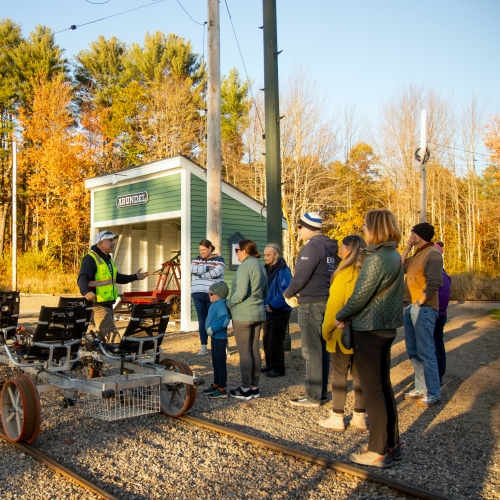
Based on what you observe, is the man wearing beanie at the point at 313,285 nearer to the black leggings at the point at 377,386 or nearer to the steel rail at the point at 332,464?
the steel rail at the point at 332,464

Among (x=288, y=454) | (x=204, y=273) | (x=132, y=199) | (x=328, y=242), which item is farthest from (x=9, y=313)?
(x=132, y=199)

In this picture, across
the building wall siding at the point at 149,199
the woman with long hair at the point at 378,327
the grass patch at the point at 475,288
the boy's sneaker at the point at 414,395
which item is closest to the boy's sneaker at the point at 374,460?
the woman with long hair at the point at 378,327

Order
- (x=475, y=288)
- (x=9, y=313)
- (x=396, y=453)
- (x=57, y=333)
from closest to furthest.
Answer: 1. (x=396, y=453)
2. (x=57, y=333)
3. (x=9, y=313)
4. (x=475, y=288)

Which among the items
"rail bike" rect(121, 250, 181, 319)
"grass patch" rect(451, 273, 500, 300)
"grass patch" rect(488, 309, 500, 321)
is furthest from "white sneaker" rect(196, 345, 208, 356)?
"grass patch" rect(451, 273, 500, 300)

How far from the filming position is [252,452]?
191 inches

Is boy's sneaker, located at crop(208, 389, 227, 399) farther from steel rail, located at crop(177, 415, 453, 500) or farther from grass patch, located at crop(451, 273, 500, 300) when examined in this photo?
grass patch, located at crop(451, 273, 500, 300)

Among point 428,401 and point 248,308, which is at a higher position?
point 248,308

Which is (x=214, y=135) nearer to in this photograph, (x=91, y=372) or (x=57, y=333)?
(x=91, y=372)

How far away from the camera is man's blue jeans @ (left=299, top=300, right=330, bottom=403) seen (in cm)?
610

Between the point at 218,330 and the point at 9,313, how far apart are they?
2.84 metres

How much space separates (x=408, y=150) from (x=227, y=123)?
13078 millimetres

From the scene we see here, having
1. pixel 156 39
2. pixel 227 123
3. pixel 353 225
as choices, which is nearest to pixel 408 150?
pixel 353 225

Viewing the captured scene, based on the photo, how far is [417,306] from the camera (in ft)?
21.0

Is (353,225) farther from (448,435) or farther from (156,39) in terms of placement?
(448,435)
